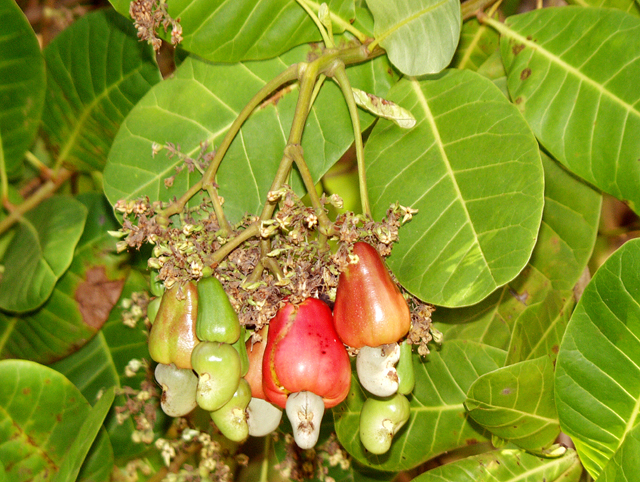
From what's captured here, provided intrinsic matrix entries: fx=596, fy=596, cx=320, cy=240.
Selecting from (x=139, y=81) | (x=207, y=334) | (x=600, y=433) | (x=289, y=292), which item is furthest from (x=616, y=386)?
(x=139, y=81)

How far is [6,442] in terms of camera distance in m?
1.30

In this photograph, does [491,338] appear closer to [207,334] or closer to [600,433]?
[600,433]

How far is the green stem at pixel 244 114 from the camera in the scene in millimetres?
1004

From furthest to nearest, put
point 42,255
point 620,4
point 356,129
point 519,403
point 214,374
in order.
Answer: point 42,255, point 620,4, point 519,403, point 356,129, point 214,374

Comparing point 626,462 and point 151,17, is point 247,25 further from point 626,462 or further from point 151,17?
→ point 626,462

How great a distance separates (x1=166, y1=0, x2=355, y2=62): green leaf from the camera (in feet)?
3.49

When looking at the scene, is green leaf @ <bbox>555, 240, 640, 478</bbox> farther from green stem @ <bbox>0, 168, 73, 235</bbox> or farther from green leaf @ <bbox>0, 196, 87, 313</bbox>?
green stem @ <bbox>0, 168, 73, 235</bbox>

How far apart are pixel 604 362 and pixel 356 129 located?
1.91 feet

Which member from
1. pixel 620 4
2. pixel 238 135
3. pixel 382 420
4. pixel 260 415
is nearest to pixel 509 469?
pixel 382 420

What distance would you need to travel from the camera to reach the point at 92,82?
57.5 inches

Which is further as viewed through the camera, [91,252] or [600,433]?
[91,252]

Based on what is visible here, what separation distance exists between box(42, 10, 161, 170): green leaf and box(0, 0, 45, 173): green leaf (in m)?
0.07

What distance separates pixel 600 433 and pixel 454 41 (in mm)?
756

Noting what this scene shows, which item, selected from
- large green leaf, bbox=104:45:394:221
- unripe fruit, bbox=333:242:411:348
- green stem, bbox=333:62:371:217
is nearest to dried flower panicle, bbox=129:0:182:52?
large green leaf, bbox=104:45:394:221
